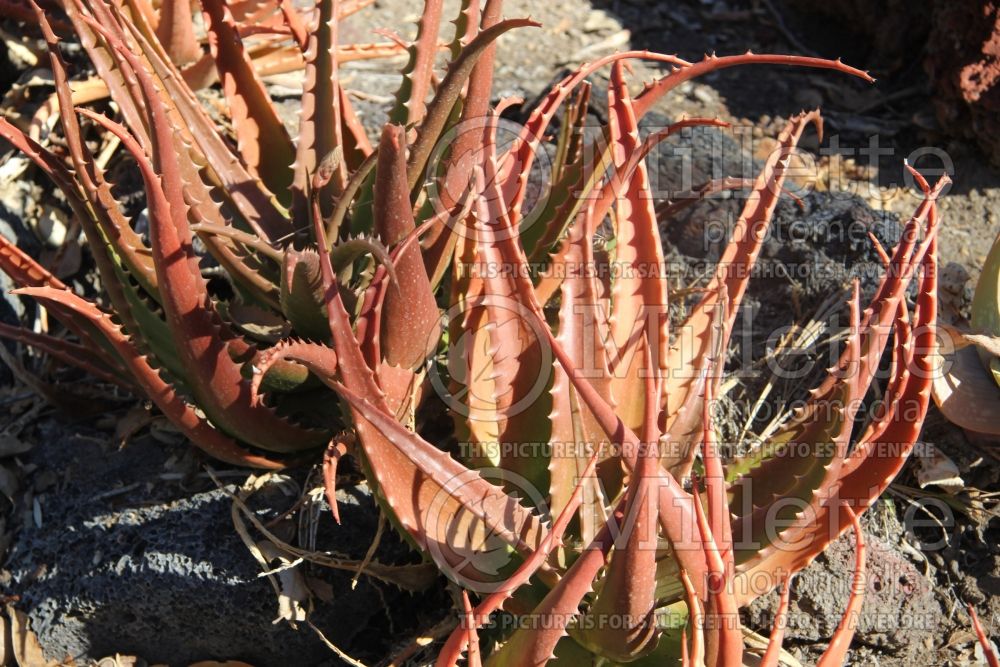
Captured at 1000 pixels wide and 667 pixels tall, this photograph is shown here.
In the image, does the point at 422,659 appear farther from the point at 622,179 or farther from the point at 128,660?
the point at 622,179

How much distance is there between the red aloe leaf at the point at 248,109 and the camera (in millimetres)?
1442

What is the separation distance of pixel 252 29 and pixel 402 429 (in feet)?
2.58

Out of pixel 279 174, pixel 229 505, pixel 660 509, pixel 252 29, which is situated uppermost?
pixel 252 29

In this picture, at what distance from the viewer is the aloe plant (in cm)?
103

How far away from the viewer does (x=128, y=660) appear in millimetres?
1449

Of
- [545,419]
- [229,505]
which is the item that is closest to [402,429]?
[545,419]

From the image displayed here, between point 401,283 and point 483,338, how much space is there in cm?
13

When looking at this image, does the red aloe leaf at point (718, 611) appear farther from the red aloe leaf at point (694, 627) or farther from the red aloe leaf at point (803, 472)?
the red aloe leaf at point (803, 472)

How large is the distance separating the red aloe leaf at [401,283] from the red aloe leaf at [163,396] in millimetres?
263

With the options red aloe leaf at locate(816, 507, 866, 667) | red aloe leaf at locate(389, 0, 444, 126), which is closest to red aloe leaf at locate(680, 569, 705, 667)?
red aloe leaf at locate(816, 507, 866, 667)

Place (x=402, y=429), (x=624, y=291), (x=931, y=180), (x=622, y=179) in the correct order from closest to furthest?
(x=402, y=429) < (x=622, y=179) < (x=624, y=291) < (x=931, y=180)

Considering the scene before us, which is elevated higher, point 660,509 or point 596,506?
point 660,509

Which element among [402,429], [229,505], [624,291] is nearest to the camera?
[402,429]

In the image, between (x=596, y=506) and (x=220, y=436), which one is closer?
(x=596, y=506)
